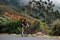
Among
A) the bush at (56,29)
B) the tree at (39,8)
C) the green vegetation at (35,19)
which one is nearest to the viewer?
the bush at (56,29)

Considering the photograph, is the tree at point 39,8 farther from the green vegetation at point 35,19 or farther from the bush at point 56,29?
the bush at point 56,29

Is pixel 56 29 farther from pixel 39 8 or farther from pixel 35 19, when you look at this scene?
pixel 39 8

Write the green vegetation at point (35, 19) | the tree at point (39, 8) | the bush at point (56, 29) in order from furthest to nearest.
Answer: the tree at point (39, 8)
the green vegetation at point (35, 19)
the bush at point (56, 29)

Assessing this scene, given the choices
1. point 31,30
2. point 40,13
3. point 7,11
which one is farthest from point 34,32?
point 40,13

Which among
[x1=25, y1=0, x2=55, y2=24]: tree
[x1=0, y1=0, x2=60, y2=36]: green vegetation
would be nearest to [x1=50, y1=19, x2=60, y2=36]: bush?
[x1=0, y1=0, x2=60, y2=36]: green vegetation

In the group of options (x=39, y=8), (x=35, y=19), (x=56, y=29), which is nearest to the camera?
(x=56, y=29)

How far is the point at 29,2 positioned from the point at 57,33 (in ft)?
79.2

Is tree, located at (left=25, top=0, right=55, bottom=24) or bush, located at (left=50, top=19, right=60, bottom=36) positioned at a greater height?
bush, located at (left=50, top=19, right=60, bottom=36)

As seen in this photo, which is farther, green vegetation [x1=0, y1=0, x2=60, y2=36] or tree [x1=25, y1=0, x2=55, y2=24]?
tree [x1=25, y1=0, x2=55, y2=24]

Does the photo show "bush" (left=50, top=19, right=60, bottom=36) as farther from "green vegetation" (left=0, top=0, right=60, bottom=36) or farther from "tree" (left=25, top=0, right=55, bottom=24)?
"tree" (left=25, top=0, right=55, bottom=24)

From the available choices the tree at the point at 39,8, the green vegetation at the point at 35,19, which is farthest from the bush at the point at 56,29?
the tree at the point at 39,8

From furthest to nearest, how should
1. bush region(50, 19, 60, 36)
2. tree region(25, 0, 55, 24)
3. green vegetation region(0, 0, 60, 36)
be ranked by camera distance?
1. tree region(25, 0, 55, 24)
2. green vegetation region(0, 0, 60, 36)
3. bush region(50, 19, 60, 36)

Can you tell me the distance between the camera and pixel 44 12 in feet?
160

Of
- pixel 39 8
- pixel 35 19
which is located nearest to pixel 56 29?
pixel 35 19
